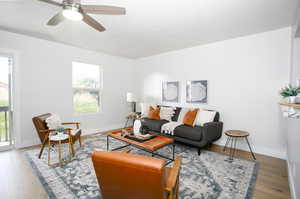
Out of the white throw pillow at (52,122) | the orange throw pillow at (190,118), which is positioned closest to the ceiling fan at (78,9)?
the white throw pillow at (52,122)

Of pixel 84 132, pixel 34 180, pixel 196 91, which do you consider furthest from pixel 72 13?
pixel 84 132

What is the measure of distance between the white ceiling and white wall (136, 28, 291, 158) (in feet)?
0.92

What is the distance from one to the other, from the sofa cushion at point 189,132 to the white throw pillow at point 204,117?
309mm

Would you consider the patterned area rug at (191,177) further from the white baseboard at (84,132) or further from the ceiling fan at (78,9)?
the ceiling fan at (78,9)

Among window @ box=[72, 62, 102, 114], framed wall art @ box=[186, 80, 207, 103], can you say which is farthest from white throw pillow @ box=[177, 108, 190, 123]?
window @ box=[72, 62, 102, 114]

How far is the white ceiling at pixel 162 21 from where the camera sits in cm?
214

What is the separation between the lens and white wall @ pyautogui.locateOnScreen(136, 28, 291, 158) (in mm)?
2889

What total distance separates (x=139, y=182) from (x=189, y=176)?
1.44 metres

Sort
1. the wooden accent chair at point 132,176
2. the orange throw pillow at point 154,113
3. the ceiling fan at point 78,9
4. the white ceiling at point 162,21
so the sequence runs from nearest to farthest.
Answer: the wooden accent chair at point 132,176, the ceiling fan at point 78,9, the white ceiling at point 162,21, the orange throw pillow at point 154,113

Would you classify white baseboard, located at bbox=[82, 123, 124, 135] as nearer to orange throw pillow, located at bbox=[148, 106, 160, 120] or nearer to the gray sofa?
orange throw pillow, located at bbox=[148, 106, 160, 120]

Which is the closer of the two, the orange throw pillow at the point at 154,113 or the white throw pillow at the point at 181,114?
the white throw pillow at the point at 181,114

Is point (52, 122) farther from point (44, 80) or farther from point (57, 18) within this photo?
point (57, 18)

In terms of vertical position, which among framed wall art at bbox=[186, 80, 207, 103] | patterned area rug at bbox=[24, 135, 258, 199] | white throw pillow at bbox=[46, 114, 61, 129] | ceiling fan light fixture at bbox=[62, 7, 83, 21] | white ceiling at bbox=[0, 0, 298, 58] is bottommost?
patterned area rug at bbox=[24, 135, 258, 199]

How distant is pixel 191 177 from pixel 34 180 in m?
2.23
